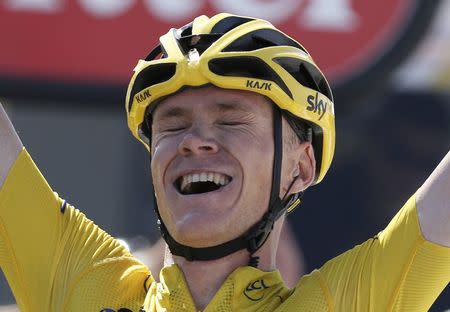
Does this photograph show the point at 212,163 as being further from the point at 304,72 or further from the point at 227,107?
the point at 304,72

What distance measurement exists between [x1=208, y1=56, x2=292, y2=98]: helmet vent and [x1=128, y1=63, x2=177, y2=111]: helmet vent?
13 centimetres

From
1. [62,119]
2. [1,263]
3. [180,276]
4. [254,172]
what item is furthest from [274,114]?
[62,119]

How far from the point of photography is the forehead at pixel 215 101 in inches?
131

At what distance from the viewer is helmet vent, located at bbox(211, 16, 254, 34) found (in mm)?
3453

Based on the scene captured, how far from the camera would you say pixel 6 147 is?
3.45 m

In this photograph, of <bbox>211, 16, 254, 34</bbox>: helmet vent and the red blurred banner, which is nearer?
<bbox>211, 16, 254, 34</bbox>: helmet vent

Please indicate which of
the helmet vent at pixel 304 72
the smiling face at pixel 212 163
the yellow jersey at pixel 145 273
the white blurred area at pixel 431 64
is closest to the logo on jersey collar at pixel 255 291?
the yellow jersey at pixel 145 273

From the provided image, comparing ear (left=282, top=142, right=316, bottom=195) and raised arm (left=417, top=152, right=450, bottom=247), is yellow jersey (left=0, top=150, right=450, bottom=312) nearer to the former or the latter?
raised arm (left=417, top=152, right=450, bottom=247)

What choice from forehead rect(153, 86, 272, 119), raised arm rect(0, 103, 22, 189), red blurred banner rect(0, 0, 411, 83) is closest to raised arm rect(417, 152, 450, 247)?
forehead rect(153, 86, 272, 119)

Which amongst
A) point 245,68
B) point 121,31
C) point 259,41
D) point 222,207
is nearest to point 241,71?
point 245,68

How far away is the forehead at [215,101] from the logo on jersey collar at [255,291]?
48cm

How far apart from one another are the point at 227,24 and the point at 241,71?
0.72ft

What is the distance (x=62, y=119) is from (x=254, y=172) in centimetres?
503

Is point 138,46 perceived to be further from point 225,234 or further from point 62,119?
point 225,234
